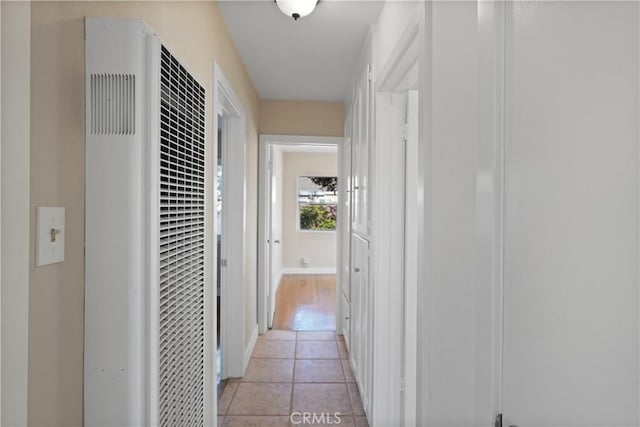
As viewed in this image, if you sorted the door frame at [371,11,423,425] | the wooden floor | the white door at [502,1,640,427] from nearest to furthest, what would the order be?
the white door at [502,1,640,427] → the door frame at [371,11,423,425] → the wooden floor

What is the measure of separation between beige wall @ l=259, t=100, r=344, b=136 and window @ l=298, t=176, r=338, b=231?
305cm

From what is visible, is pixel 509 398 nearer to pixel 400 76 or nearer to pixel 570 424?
pixel 570 424

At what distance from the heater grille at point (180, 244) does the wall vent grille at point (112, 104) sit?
0.10 meters

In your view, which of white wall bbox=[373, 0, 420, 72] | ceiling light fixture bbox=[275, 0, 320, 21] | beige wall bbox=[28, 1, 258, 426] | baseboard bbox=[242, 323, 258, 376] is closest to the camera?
beige wall bbox=[28, 1, 258, 426]

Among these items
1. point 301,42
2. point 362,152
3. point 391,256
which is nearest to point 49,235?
point 391,256

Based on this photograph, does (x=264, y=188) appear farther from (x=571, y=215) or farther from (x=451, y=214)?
(x=571, y=215)

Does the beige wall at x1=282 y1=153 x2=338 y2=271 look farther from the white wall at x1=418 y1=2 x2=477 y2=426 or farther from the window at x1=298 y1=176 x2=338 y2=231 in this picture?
the white wall at x1=418 y1=2 x2=477 y2=426

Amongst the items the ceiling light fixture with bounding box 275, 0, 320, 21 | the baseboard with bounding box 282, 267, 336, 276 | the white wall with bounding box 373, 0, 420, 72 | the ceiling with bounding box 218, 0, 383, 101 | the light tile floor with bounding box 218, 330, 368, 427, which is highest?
the ceiling with bounding box 218, 0, 383, 101

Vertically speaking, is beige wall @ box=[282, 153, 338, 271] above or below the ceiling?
below

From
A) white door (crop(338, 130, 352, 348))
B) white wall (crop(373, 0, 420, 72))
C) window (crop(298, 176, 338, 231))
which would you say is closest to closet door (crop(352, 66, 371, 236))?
white wall (crop(373, 0, 420, 72))

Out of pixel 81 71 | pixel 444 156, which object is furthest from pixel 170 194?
pixel 444 156

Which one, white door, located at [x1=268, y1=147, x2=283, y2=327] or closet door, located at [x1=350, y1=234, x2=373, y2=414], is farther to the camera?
white door, located at [x1=268, y1=147, x2=283, y2=327]

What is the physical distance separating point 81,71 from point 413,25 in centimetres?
107

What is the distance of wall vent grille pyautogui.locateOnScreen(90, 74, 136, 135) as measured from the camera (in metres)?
0.84
